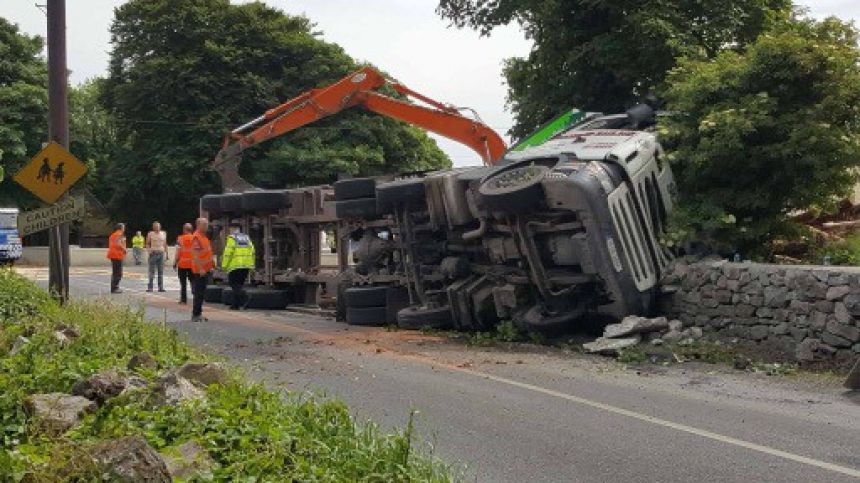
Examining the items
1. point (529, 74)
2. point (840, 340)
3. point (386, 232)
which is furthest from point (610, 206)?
point (529, 74)

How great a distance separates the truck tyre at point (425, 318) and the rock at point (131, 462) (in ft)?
28.1

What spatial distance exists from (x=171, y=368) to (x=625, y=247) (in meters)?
6.26

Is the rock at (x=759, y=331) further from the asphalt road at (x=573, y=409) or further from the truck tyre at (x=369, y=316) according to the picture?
the truck tyre at (x=369, y=316)

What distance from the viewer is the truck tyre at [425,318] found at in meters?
12.4

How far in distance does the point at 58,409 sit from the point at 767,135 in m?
9.37

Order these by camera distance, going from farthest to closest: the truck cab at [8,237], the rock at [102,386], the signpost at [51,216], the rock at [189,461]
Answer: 1. the truck cab at [8,237]
2. the signpost at [51,216]
3. the rock at [102,386]
4. the rock at [189,461]

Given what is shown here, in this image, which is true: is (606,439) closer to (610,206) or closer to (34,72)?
(610,206)

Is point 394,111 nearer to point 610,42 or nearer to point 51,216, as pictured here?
point 610,42

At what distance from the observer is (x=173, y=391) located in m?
5.10

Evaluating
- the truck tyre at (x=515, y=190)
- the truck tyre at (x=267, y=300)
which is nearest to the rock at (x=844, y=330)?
the truck tyre at (x=515, y=190)

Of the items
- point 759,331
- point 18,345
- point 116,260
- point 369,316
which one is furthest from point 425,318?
point 116,260

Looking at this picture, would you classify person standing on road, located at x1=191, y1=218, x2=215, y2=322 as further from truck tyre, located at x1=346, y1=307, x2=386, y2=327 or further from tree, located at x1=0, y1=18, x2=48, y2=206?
tree, located at x1=0, y1=18, x2=48, y2=206

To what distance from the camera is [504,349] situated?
1090 cm

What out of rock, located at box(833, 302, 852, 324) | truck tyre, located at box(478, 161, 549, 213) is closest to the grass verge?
truck tyre, located at box(478, 161, 549, 213)
